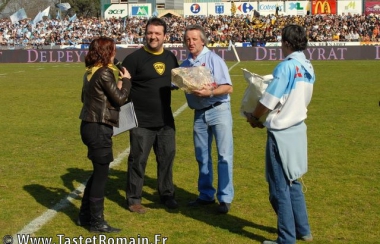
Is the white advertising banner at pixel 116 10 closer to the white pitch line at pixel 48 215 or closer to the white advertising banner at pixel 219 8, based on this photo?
the white advertising banner at pixel 219 8

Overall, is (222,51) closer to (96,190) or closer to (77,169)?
(77,169)

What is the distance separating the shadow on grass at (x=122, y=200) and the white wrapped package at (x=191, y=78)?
134 cm

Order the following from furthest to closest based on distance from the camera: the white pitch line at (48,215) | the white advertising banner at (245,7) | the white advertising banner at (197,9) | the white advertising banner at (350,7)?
the white advertising banner at (197,9), the white advertising banner at (245,7), the white advertising banner at (350,7), the white pitch line at (48,215)

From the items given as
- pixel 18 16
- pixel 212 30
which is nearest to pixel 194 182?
pixel 212 30

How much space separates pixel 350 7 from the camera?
188 ft

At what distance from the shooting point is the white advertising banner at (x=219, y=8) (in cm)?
5816

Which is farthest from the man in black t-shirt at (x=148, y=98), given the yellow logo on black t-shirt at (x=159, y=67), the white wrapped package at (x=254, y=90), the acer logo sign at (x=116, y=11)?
the acer logo sign at (x=116, y=11)

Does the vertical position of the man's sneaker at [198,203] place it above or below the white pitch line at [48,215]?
below

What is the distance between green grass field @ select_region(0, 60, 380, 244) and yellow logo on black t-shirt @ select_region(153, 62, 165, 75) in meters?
1.47

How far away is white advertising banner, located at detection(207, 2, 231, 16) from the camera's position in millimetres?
58156

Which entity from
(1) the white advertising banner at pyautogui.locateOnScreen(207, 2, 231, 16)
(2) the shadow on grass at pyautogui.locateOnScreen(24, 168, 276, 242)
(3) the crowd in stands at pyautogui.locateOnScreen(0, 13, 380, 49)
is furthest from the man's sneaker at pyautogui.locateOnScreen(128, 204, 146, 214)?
(1) the white advertising banner at pyautogui.locateOnScreen(207, 2, 231, 16)

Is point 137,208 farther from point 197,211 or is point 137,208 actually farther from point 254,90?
point 254,90

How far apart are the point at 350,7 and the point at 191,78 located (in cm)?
5375

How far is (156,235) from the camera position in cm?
592
